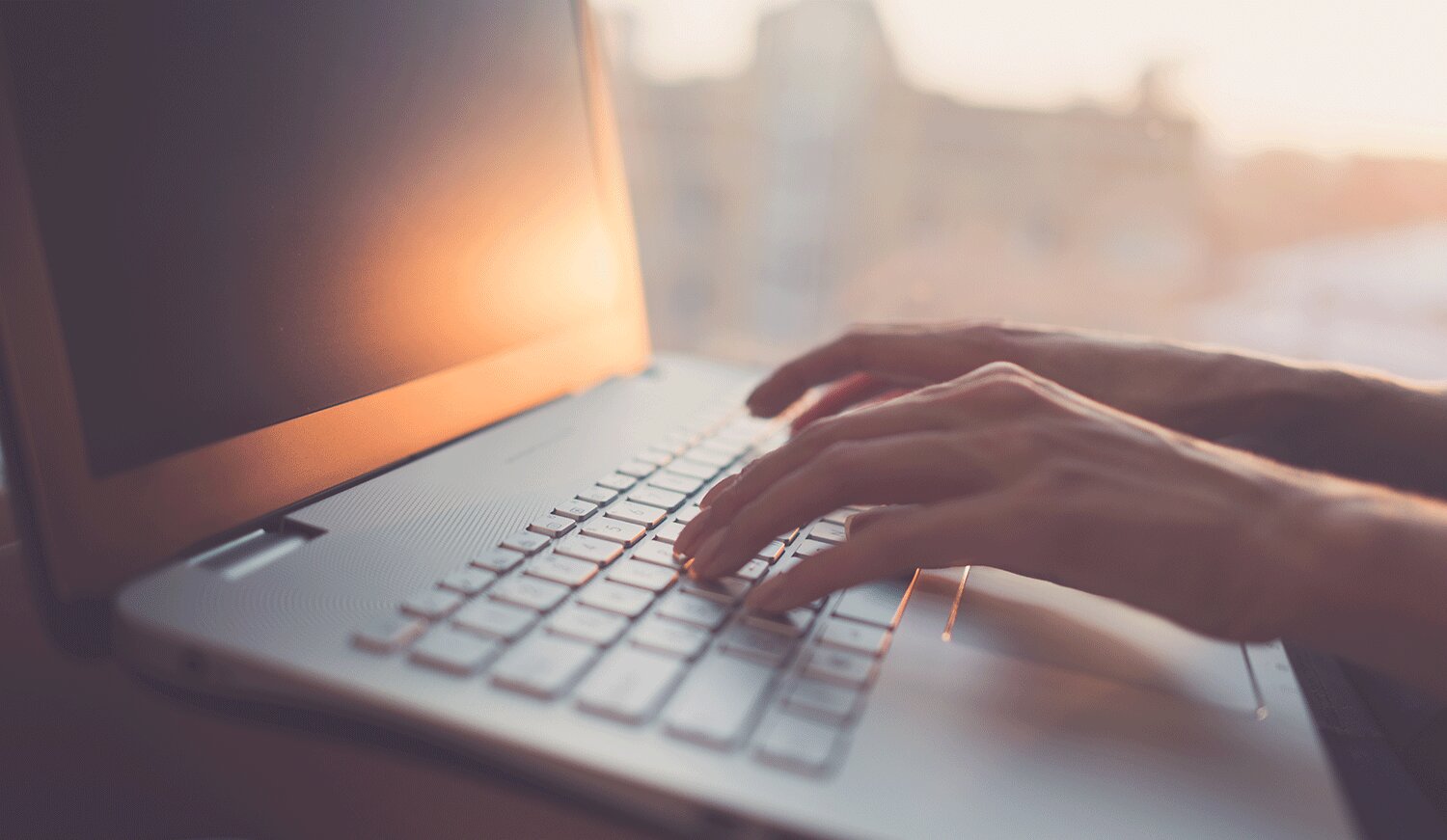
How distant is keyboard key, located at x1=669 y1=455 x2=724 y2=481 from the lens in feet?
1.85

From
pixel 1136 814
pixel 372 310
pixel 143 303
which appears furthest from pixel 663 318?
pixel 1136 814

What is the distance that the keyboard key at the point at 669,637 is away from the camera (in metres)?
0.35

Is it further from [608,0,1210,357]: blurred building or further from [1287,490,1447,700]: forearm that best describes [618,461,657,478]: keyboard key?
[608,0,1210,357]: blurred building

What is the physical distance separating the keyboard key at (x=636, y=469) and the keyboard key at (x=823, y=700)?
9.5 inches

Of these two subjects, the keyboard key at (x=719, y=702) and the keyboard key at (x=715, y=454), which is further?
the keyboard key at (x=715, y=454)

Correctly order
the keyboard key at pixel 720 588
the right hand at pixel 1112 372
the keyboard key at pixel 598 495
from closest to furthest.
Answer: the keyboard key at pixel 720 588, the keyboard key at pixel 598 495, the right hand at pixel 1112 372

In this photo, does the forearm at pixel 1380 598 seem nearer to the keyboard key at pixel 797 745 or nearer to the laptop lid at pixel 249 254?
the keyboard key at pixel 797 745

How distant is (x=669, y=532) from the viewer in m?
0.47

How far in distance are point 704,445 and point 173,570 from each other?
0.35 m

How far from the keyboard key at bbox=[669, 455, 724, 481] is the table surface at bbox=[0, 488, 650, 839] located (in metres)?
0.25

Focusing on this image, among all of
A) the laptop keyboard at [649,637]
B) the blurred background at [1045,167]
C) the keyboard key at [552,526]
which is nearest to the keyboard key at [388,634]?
the laptop keyboard at [649,637]

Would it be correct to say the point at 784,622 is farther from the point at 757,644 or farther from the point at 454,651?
the point at 454,651

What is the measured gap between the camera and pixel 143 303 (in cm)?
38

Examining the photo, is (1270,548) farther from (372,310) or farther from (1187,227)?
(1187,227)
